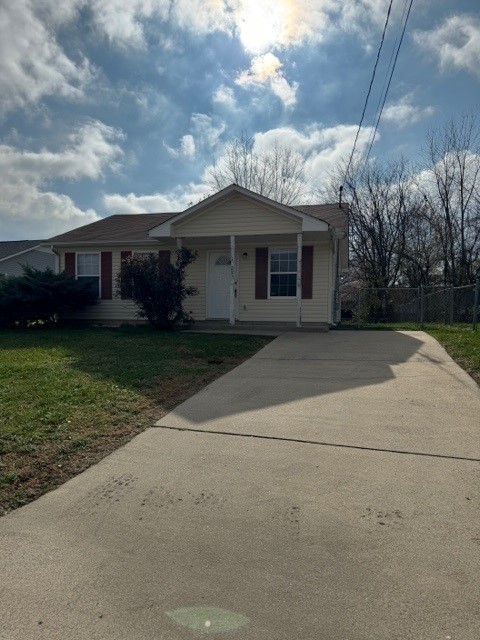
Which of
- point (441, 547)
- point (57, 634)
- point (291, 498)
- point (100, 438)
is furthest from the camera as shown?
point (100, 438)

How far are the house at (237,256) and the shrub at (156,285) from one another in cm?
100

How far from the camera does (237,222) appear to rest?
12398mm

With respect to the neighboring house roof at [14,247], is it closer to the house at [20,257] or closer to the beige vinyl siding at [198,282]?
the house at [20,257]

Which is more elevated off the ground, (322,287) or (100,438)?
(322,287)

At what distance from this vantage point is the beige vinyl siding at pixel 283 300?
12781 mm

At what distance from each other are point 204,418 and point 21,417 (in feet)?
6.16

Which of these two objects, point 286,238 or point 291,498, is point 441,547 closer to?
point 291,498

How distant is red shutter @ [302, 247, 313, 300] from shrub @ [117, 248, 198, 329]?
340 cm

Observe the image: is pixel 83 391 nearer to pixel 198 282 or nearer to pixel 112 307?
pixel 198 282

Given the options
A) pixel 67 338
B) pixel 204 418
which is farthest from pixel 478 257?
pixel 204 418

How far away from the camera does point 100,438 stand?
396 cm

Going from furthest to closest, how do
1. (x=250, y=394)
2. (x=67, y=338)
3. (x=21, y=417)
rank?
1. (x=67, y=338)
2. (x=250, y=394)
3. (x=21, y=417)

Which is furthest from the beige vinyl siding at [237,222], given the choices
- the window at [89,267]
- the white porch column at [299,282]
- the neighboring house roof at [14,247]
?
the neighboring house roof at [14,247]

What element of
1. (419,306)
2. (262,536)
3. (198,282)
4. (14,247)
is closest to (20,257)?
(14,247)
